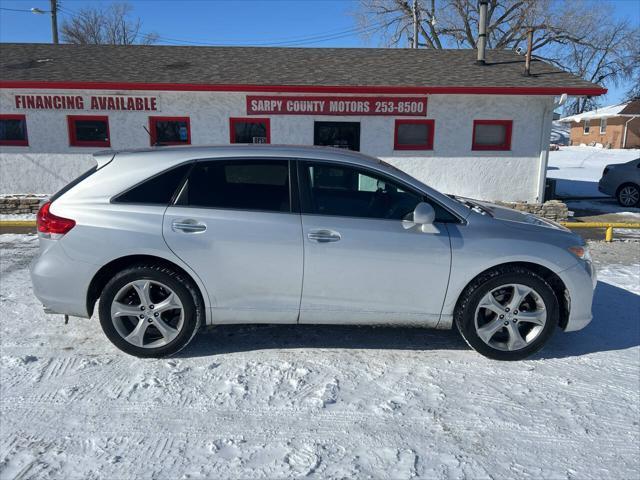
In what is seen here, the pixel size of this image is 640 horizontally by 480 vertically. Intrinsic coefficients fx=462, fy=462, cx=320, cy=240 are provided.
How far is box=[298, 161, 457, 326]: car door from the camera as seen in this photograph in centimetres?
349

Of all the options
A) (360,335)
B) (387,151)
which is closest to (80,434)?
(360,335)

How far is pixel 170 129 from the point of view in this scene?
1077 cm

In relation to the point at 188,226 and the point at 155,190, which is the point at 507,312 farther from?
the point at 155,190

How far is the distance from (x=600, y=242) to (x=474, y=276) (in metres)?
5.78

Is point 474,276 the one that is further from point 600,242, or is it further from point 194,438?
point 600,242

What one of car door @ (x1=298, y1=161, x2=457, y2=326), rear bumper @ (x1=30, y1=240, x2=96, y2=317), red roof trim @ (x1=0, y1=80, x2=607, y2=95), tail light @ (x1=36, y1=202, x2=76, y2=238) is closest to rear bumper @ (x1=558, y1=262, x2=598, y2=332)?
car door @ (x1=298, y1=161, x2=457, y2=326)

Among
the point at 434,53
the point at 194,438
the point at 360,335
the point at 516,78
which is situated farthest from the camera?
the point at 434,53

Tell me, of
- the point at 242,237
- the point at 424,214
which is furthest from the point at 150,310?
the point at 424,214

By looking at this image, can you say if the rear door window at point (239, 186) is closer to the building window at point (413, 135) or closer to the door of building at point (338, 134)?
the door of building at point (338, 134)

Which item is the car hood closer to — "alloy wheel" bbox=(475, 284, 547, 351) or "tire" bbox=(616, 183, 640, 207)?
"alloy wheel" bbox=(475, 284, 547, 351)

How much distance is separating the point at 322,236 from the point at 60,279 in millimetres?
2025

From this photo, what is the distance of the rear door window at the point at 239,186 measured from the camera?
358 centimetres

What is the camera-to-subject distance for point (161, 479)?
239 cm

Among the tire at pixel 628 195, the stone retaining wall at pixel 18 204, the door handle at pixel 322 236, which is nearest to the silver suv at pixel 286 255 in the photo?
the door handle at pixel 322 236
